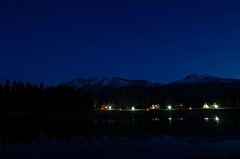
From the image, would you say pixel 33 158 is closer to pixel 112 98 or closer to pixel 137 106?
pixel 137 106

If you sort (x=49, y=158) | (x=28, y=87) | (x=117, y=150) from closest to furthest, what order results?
(x=49, y=158) < (x=117, y=150) < (x=28, y=87)

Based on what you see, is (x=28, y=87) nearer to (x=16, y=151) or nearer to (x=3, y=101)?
(x=3, y=101)

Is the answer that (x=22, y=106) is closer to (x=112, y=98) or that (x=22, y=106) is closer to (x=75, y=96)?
(x=75, y=96)

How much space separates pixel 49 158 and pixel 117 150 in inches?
283

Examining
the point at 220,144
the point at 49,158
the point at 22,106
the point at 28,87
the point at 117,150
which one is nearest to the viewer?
the point at 49,158

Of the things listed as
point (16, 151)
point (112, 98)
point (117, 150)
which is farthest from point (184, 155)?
point (112, 98)

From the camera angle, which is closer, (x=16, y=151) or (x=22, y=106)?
(x=16, y=151)

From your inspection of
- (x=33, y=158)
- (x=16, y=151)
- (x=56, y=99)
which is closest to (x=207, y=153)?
(x=33, y=158)

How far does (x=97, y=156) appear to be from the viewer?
25.0 meters

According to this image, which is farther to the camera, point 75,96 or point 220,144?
point 75,96

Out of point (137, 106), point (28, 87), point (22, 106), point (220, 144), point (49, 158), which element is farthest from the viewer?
point (137, 106)

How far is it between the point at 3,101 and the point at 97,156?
11286cm

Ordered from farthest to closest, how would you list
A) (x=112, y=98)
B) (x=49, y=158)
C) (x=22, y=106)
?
(x=112, y=98) < (x=22, y=106) < (x=49, y=158)

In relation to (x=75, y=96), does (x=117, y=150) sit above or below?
below
